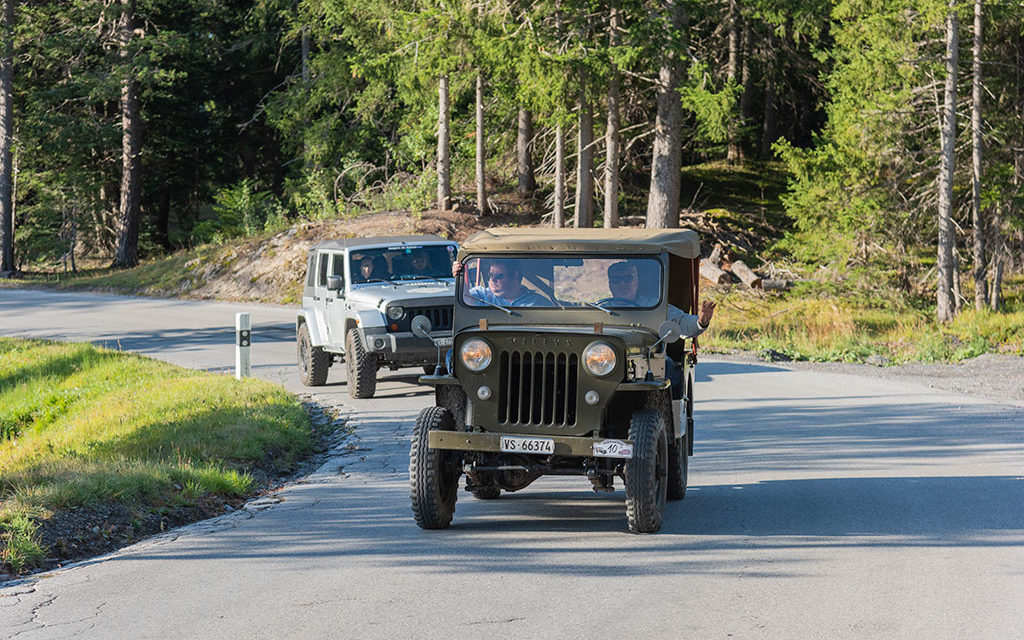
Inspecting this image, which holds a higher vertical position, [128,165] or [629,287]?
[128,165]

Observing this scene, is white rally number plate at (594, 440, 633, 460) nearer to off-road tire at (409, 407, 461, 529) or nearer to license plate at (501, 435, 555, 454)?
license plate at (501, 435, 555, 454)

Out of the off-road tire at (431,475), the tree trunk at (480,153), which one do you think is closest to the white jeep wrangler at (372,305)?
the off-road tire at (431,475)

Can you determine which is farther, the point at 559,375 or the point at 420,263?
the point at 420,263

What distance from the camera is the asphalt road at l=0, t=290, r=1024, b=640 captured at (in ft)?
19.7

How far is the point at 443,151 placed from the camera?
1331 inches

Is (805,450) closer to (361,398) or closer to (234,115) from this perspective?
(361,398)

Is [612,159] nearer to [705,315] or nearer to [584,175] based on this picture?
[584,175]

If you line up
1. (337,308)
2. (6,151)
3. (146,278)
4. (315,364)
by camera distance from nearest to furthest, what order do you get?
(337,308), (315,364), (146,278), (6,151)

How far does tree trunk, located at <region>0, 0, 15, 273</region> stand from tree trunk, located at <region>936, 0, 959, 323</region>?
105 ft

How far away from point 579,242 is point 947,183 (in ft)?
64.7

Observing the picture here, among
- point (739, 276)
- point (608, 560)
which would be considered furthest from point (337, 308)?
point (739, 276)

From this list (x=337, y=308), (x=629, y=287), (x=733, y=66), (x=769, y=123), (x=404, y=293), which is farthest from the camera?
(x=769, y=123)

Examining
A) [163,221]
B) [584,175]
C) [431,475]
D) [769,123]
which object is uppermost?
[769,123]

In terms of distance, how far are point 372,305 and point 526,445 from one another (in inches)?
309
